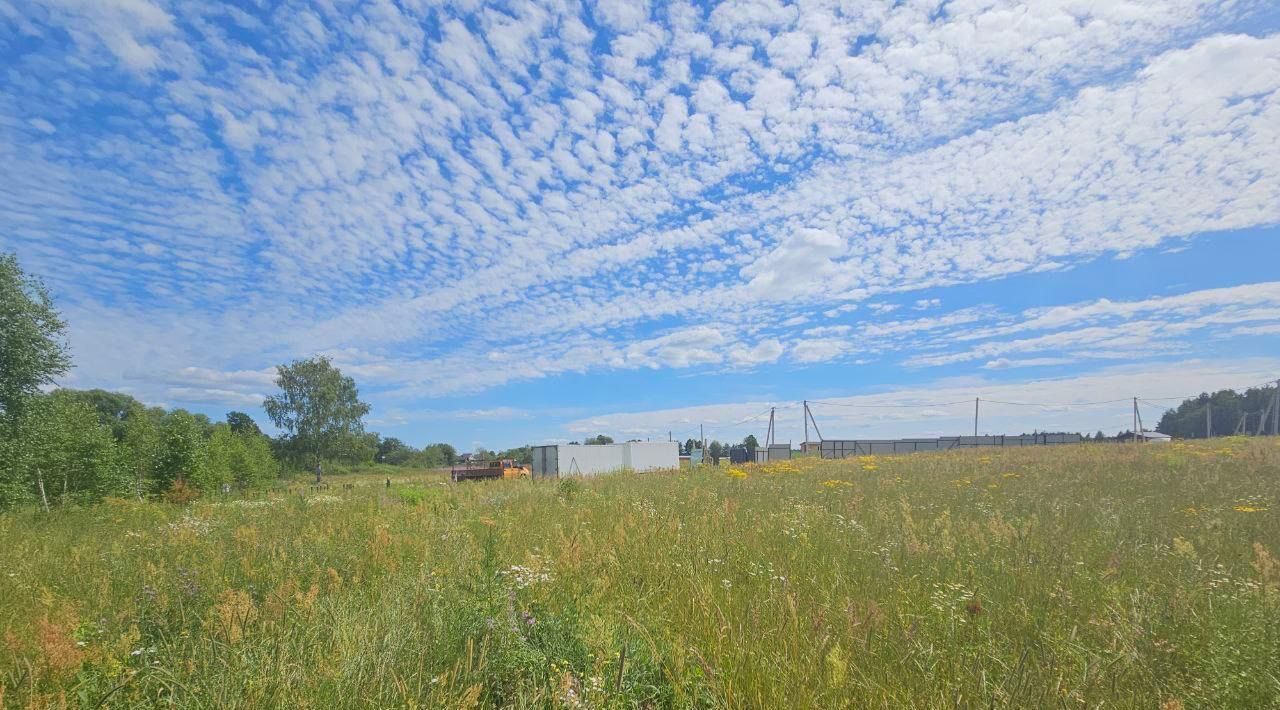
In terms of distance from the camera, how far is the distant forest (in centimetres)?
5100

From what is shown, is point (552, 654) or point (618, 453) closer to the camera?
point (552, 654)

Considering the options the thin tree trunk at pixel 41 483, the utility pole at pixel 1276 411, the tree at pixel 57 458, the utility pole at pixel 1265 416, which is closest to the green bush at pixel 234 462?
the tree at pixel 57 458

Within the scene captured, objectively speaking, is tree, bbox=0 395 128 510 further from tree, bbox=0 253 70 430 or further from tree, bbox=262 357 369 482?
tree, bbox=262 357 369 482

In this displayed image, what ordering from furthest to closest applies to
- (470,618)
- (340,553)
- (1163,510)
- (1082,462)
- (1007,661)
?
(1082,462), (1163,510), (340,553), (470,618), (1007,661)

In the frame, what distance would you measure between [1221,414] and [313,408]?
100974 millimetres

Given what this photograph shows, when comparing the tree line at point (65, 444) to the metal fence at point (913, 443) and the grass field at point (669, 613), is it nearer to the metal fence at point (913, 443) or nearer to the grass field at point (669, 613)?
the grass field at point (669, 613)

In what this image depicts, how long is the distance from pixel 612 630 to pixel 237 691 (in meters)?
1.60

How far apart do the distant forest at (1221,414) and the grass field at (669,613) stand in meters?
48.8

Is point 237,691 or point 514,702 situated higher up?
point 237,691

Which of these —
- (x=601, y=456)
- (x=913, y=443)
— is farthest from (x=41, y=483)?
(x=913, y=443)

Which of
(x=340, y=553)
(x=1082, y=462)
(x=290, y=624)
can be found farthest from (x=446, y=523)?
(x=1082, y=462)

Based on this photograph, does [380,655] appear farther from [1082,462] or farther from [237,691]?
[1082,462]

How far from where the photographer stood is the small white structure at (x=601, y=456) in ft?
105

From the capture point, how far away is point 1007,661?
9.00ft
